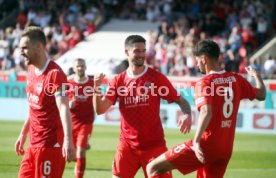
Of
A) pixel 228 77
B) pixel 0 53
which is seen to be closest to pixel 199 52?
pixel 228 77

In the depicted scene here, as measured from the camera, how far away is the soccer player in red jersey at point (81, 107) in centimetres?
1297

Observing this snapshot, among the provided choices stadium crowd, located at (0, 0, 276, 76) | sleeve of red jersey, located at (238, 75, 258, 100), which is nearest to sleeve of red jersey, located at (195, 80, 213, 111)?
sleeve of red jersey, located at (238, 75, 258, 100)

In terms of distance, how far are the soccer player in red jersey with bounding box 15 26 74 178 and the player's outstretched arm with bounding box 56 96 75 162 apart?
0.16 meters

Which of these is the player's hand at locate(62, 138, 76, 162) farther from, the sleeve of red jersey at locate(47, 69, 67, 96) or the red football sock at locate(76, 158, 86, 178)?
the red football sock at locate(76, 158, 86, 178)

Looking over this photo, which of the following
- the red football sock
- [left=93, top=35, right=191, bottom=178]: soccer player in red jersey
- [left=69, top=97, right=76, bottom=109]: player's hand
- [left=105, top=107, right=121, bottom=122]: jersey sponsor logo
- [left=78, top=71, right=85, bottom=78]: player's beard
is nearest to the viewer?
[left=93, top=35, right=191, bottom=178]: soccer player in red jersey

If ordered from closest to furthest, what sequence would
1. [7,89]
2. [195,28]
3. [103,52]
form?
1. [7,89]
2. [195,28]
3. [103,52]

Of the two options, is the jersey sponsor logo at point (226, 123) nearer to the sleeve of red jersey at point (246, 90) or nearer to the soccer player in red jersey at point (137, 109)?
the sleeve of red jersey at point (246, 90)

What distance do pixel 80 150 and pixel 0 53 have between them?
2069 centimetres

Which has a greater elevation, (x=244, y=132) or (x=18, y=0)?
(x=18, y=0)

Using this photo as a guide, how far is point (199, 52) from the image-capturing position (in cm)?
848

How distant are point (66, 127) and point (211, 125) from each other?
6.17 ft

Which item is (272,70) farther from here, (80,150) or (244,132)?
(80,150)

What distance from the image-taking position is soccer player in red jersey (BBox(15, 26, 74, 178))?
25.5ft

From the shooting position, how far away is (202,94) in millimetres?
8258
